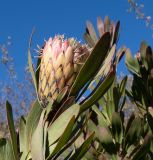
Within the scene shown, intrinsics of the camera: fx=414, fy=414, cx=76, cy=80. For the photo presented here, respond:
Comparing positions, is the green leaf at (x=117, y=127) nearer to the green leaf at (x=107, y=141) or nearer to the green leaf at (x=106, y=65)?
the green leaf at (x=107, y=141)

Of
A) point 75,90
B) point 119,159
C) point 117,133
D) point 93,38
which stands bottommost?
point 119,159

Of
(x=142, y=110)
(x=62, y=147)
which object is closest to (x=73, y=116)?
(x=62, y=147)

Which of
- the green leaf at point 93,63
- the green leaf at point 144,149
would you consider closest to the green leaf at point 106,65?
the green leaf at point 93,63

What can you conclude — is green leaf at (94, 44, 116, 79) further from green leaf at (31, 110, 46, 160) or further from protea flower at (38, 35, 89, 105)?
green leaf at (31, 110, 46, 160)

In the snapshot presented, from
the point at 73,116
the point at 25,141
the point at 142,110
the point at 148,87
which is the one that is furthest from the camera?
the point at 142,110

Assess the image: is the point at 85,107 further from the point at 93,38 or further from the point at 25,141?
the point at 93,38

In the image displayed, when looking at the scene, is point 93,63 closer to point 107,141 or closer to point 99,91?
point 99,91

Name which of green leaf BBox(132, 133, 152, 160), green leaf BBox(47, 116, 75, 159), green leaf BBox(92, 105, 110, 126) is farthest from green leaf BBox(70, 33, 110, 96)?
green leaf BBox(92, 105, 110, 126)
